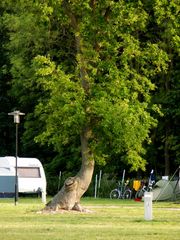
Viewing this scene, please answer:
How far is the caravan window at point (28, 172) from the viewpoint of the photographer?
51.1 metres

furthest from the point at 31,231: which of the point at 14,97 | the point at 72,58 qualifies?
the point at 14,97

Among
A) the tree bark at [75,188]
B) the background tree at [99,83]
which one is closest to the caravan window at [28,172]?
the background tree at [99,83]

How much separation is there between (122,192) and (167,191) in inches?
229

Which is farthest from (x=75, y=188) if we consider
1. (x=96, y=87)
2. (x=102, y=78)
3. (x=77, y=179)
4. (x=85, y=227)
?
(x=85, y=227)

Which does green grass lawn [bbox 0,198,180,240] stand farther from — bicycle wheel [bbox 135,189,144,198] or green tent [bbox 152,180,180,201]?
bicycle wheel [bbox 135,189,144,198]

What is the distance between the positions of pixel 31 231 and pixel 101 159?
11339 millimetres

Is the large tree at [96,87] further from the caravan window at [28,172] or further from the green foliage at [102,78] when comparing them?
the caravan window at [28,172]

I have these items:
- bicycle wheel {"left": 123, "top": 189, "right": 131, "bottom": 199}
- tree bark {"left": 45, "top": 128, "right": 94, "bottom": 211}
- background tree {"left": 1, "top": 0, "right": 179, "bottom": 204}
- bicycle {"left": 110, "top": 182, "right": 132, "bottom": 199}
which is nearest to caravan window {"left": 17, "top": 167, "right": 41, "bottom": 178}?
bicycle {"left": 110, "top": 182, "right": 132, "bottom": 199}

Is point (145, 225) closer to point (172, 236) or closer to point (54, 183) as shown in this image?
point (172, 236)

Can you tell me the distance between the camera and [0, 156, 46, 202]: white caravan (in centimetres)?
5100

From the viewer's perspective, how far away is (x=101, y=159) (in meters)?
30.9

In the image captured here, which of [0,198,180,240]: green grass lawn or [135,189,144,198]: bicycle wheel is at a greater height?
[135,189,144,198]: bicycle wheel

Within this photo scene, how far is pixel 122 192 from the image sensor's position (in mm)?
51156

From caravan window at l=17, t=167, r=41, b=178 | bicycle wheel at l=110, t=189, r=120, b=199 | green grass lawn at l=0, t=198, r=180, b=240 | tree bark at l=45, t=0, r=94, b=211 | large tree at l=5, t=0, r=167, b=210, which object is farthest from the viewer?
caravan window at l=17, t=167, r=41, b=178
